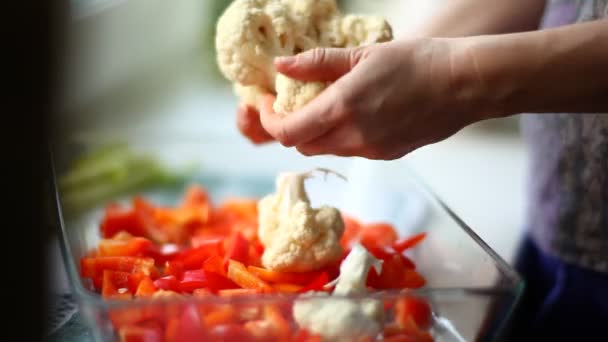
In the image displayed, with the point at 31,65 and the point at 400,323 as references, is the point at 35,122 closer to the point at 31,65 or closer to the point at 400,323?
the point at 31,65

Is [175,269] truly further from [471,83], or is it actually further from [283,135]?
[471,83]

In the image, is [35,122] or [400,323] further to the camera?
[400,323]

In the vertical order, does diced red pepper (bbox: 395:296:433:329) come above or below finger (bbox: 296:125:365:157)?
below

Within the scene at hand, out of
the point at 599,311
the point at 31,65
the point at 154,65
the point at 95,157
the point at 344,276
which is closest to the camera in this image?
the point at 31,65

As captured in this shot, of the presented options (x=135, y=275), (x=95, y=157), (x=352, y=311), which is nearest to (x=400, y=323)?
(x=352, y=311)

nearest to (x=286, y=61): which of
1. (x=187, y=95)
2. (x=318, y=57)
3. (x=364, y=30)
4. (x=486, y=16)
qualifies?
(x=318, y=57)

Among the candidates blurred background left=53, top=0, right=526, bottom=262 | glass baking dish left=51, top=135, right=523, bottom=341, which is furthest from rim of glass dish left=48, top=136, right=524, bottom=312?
blurred background left=53, top=0, right=526, bottom=262

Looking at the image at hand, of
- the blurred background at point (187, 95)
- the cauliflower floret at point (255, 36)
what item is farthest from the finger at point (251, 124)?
the blurred background at point (187, 95)

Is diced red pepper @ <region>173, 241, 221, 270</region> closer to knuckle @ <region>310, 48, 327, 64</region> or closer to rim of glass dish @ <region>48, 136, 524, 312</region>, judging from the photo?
rim of glass dish @ <region>48, 136, 524, 312</region>
